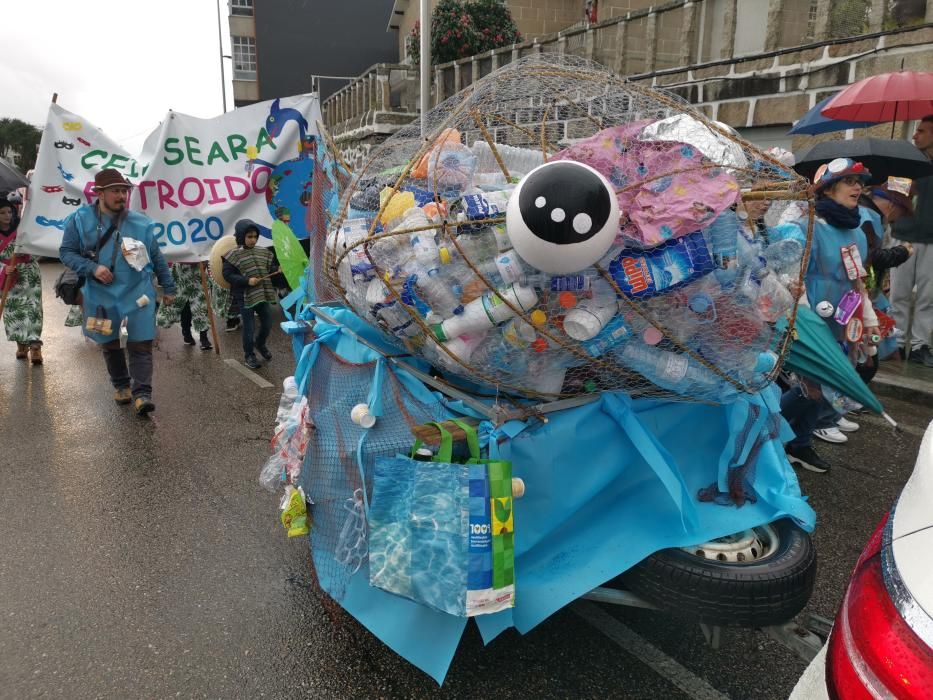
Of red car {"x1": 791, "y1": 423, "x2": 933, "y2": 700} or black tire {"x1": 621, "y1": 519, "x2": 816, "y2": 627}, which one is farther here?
black tire {"x1": 621, "y1": 519, "x2": 816, "y2": 627}

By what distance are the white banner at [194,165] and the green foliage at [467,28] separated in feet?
32.4

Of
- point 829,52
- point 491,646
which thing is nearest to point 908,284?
point 829,52

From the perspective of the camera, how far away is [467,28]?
51.7 ft

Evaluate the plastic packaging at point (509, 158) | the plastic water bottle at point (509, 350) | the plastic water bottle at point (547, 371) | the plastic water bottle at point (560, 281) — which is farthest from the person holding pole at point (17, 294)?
the plastic water bottle at point (560, 281)

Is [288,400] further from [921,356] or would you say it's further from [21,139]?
[21,139]

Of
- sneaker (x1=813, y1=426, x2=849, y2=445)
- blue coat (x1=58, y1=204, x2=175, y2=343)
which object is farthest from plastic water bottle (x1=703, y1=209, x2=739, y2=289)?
blue coat (x1=58, y1=204, x2=175, y2=343)

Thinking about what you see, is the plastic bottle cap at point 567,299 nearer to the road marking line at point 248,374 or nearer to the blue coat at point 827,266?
the blue coat at point 827,266

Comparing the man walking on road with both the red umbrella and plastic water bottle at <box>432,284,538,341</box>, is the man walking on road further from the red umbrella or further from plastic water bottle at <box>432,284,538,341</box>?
plastic water bottle at <box>432,284,538,341</box>

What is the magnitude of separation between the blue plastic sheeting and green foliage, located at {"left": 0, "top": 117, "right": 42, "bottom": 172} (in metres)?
40.7

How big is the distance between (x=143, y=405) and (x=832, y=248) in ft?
16.7

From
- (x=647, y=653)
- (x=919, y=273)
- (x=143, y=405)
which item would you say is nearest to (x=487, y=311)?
(x=647, y=653)

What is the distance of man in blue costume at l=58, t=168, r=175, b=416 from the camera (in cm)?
510

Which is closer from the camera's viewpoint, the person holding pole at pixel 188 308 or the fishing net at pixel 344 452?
the fishing net at pixel 344 452

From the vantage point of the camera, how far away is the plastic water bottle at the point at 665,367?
2250mm
